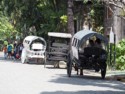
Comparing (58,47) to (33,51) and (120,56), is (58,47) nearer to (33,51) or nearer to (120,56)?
(120,56)

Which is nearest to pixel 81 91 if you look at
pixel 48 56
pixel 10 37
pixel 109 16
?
pixel 48 56

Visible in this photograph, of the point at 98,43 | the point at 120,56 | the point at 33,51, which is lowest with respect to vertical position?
the point at 120,56

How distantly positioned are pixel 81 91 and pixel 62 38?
16679 millimetres

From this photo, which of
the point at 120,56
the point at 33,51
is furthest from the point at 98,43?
the point at 33,51

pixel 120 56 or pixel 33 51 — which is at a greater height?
pixel 33 51

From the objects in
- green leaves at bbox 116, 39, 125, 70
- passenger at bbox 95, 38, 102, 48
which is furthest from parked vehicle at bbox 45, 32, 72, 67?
passenger at bbox 95, 38, 102, 48

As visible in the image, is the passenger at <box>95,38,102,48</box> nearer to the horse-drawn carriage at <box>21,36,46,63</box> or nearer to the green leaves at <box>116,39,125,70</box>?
the green leaves at <box>116,39,125,70</box>

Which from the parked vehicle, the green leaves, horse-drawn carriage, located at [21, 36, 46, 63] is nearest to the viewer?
the green leaves

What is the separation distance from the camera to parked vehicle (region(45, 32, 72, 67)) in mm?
33875

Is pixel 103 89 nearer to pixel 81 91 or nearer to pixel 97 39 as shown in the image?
pixel 81 91

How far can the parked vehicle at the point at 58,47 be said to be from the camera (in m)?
33.9

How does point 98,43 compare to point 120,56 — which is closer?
point 98,43

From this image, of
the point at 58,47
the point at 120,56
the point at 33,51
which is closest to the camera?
the point at 120,56

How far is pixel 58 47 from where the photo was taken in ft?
113
